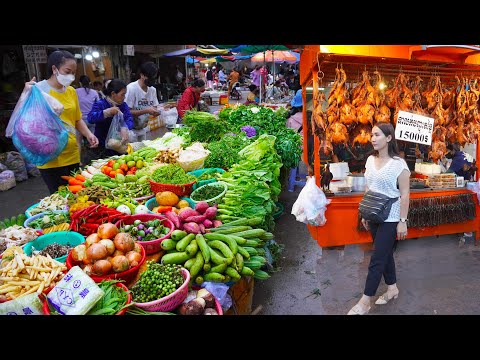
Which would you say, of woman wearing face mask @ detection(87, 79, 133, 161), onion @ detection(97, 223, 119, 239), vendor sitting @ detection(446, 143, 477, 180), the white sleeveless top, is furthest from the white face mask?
vendor sitting @ detection(446, 143, 477, 180)

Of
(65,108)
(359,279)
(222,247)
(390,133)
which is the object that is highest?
(65,108)

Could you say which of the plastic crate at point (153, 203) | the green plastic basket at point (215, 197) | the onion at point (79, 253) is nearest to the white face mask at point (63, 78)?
the plastic crate at point (153, 203)

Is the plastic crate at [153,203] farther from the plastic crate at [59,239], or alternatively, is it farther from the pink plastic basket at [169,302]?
the pink plastic basket at [169,302]

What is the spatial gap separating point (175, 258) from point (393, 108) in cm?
357

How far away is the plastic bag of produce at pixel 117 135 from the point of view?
5461 mm

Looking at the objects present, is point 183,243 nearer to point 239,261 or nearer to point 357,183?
point 239,261

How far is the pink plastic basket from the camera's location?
2.38 metres

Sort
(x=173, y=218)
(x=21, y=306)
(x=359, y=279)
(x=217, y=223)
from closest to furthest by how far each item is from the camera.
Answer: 1. (x=21, y=306)
2. (x=173, y=218)
3. (x=217, y=223)
4. (x=359, y=279)

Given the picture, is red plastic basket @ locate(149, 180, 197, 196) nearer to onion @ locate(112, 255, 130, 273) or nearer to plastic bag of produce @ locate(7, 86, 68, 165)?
plastic bag of produce @ locate(7, 86, 68, 165)

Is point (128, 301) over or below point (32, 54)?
below

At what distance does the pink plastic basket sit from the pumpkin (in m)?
1.23

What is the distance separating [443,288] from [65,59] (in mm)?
4856

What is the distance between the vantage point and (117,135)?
5.50 metres

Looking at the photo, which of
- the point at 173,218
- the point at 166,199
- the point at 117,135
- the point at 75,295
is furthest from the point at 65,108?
the point at 75,295
